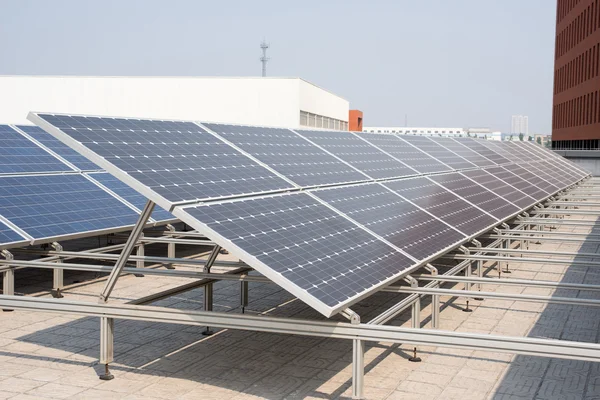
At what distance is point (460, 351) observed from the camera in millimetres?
12438

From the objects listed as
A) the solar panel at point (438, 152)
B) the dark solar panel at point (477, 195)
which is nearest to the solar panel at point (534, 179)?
the solar panel at point (438, 152)

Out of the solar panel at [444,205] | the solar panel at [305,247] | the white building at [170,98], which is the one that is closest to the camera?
the solar panel at [305,247]

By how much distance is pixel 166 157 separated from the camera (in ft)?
38.3

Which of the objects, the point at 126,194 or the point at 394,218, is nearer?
the point at 394,218

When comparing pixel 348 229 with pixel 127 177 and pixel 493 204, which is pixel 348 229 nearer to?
pixel 127 177

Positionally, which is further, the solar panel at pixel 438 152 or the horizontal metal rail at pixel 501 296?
the solar panel at pixel 438 152

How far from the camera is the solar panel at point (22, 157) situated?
1981 centimetres

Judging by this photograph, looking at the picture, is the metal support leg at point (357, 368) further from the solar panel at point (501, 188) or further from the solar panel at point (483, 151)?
the solar panel at point (483, 151)

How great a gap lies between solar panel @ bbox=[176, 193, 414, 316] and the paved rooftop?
173 centimetres

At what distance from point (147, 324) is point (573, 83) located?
274 feet

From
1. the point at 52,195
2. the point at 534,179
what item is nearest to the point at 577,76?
the point at 534,179

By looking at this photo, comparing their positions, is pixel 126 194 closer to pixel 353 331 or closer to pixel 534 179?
pixel 353 331

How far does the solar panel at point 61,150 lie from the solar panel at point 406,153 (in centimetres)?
875

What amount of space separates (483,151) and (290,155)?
2517 centimetres
